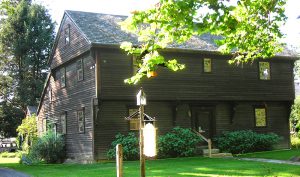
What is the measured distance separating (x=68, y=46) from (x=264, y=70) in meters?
13.1

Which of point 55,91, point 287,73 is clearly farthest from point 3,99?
point 287,73

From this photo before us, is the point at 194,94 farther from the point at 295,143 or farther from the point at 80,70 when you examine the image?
the point at 295,143

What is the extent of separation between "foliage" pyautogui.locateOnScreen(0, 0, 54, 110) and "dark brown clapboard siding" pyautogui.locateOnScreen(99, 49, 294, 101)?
103 feet

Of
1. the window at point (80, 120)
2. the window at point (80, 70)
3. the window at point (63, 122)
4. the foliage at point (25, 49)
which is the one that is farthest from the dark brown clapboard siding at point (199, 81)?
the foliage at point (25, 49)

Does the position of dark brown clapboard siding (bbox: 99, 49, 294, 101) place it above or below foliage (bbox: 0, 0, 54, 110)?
below

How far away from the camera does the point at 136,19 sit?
31.6ft

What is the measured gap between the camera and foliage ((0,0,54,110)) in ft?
181

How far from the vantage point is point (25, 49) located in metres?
55.8

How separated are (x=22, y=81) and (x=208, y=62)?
108 feet

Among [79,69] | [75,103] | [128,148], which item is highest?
[79,69]

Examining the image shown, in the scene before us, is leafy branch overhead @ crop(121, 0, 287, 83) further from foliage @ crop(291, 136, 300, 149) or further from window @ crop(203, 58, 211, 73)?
foliage @ crop(291, 136, 300, 149)

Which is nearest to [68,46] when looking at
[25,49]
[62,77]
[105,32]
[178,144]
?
[62,77]

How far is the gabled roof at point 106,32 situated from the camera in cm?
2534

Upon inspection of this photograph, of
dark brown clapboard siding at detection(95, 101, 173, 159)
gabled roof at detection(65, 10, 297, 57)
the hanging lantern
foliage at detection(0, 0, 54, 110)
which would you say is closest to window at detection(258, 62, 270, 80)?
gabled roof at detection(65, 10, 297, 57)
